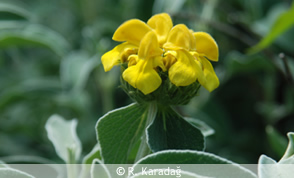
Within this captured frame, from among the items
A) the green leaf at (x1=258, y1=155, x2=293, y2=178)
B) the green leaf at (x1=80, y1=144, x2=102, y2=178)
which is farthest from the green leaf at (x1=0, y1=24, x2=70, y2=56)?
the green leaf at (x1=258, y1=155, x2=293, y2=178)

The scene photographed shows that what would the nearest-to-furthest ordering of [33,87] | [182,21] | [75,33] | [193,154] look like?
1. [193,154]
2. [33,87]
3. [182,21]
4. [75,33]

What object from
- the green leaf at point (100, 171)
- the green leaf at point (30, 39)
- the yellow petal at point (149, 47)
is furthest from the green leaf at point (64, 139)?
the green leaf at point (30, 39)

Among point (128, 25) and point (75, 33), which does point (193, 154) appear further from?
point (75, 33)

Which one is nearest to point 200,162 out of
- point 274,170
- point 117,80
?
point 274,170

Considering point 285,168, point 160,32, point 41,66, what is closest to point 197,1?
point 41,66

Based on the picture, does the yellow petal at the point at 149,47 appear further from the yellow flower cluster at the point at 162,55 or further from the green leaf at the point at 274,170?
the green leaf at the point at 274,170

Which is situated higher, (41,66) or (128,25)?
(128,25)
